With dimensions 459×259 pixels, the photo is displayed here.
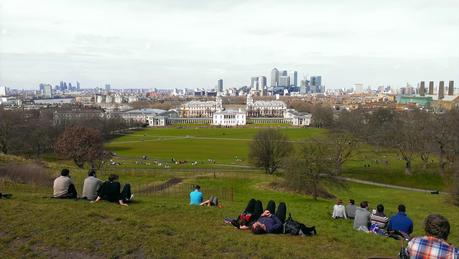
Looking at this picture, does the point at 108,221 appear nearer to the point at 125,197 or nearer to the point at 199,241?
the point at 199,241

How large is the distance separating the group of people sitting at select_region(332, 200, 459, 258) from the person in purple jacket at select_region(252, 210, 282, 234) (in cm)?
284

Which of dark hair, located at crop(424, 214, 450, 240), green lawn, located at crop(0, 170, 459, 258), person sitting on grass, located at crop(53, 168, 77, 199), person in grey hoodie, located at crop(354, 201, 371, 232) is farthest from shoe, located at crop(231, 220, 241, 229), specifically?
dark hair, located at crop(424, 214, 450, 240)

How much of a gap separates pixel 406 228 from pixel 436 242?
18.5 ft

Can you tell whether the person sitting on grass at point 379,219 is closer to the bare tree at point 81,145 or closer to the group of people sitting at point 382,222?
the group of people sitting at point 382,222

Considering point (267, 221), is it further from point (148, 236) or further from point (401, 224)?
point (401, 224)

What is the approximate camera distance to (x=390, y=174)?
4328 centimetres

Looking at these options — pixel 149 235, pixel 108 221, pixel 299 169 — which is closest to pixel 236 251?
pixel 149 235

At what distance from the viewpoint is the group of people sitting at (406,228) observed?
17.9ft

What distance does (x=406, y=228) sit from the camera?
35.2ft

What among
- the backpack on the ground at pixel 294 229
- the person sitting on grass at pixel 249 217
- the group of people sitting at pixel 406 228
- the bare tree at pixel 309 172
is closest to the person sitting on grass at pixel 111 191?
the person sitting on grass at pixel 249 217

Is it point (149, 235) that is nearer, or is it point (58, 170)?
point (149, 235)

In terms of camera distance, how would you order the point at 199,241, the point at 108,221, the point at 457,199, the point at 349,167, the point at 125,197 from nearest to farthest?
the point at 199,241 → the point at 108,221 → the point at 125,197 → the point at 457,199 → the point at 349,167

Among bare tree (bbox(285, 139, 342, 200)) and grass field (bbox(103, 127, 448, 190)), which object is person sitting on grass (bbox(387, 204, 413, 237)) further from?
grass field (bbox(103, 127, 448, 190))

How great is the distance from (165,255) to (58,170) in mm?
22449
